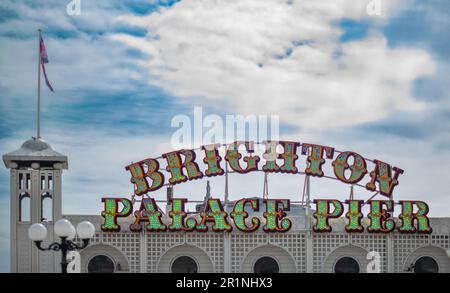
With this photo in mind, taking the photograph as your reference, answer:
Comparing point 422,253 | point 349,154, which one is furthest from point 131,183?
point 422,253

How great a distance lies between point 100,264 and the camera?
144ft

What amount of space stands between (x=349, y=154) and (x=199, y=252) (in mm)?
9751

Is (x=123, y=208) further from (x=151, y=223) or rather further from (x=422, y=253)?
(x=422, y=253)

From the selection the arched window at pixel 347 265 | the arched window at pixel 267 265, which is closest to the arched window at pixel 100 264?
the arched window at pixel 267 265

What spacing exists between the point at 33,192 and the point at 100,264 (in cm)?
525

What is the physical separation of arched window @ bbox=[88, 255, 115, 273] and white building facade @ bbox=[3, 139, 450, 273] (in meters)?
0.05

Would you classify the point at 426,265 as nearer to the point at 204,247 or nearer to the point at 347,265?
the point at 347,265

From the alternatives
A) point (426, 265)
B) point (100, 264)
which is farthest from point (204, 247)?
point (426, 265)

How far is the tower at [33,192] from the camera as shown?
42.0m

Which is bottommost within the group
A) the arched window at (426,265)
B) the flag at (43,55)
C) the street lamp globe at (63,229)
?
the arched window at (426,265)

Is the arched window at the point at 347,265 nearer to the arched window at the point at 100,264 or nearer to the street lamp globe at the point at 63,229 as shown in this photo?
the arched window at the point at 100,264

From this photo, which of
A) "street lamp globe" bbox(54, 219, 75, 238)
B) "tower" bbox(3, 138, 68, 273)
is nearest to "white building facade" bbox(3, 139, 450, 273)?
"tower" bbox(3, 138, 68, 273)

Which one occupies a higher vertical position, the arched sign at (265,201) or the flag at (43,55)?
the flag at (43,55)

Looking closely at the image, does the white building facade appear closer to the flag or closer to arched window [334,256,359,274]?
arched window [334,256,359,274]
